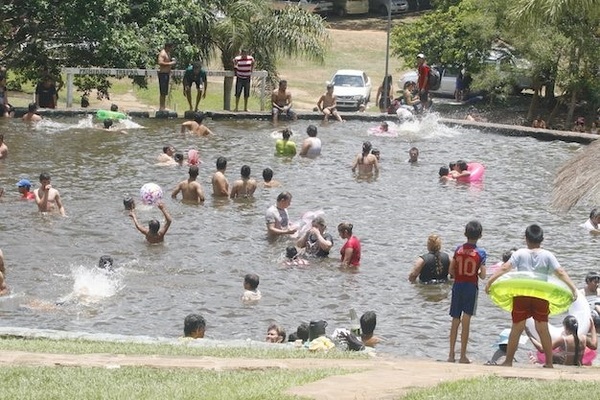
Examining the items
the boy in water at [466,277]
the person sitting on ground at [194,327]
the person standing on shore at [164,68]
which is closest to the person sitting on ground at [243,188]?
the person sitting on ground at [194,327]

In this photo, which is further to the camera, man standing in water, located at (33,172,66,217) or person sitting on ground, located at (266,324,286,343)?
man standing in water, located at (33,172,66,217)

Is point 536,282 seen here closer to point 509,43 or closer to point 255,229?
point 255,229

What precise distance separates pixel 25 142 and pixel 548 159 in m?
11.7

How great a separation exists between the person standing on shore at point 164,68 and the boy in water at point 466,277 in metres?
19.6

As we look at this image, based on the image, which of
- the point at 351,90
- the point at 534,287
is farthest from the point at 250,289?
the point at 351,90

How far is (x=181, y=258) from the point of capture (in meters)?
18.5

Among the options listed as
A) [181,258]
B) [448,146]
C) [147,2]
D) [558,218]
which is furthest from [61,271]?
[147,2]

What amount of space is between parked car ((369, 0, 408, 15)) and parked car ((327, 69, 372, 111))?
1890 centimetres

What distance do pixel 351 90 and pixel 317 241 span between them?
83.4ft

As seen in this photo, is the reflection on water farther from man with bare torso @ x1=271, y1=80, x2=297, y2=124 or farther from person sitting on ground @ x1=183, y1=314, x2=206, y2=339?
man with bare torso @ x1=271, y1=80, x2=297, y2=124

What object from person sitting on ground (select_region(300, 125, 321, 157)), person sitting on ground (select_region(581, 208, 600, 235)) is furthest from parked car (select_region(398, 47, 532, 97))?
person sitting on ground (select_region(581, 208, 600, 235))

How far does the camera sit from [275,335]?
563 inches

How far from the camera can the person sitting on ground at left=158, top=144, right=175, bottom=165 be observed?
25031mm

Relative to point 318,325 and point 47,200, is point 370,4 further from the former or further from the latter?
point 318,325
